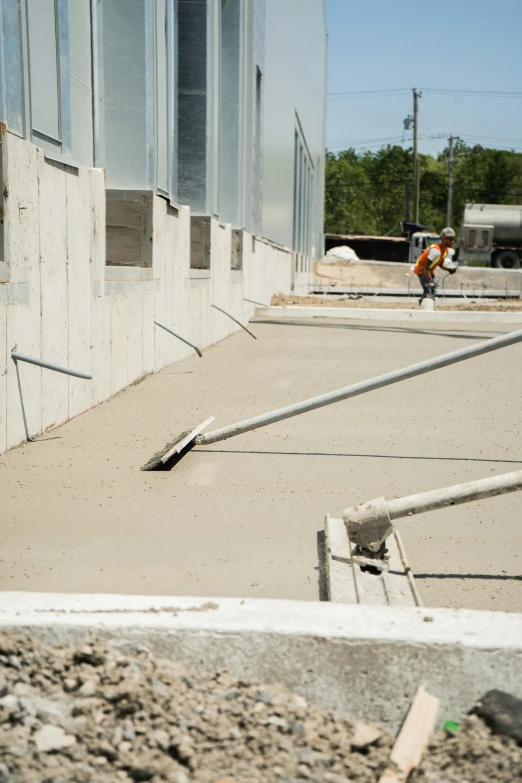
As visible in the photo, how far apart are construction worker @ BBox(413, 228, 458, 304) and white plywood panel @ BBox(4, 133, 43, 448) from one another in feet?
54.1

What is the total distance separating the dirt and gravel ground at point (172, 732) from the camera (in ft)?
6.69

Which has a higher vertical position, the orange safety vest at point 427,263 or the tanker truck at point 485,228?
the tanker truck at point 485,228

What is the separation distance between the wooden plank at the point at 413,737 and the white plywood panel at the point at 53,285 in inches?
149

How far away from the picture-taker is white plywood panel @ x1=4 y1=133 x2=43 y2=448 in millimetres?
5004

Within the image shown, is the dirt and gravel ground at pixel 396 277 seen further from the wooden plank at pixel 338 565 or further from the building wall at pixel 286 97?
the wooden plank at pixel 338 565

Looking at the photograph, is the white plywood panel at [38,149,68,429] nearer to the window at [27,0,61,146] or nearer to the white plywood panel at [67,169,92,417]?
the white plywood panel at [67,169,92,417]

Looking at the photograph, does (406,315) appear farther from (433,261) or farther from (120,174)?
(120,174)

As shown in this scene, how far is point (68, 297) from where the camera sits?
20.2 feet

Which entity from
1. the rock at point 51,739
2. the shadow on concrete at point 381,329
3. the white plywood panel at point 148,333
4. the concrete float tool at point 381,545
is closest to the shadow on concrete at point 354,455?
the concrete float tool at point 381,545

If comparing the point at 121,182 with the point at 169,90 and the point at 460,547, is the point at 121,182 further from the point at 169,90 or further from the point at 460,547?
the point at 460,547

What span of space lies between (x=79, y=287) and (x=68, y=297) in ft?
0.94

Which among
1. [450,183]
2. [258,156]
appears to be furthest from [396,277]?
[450,183]

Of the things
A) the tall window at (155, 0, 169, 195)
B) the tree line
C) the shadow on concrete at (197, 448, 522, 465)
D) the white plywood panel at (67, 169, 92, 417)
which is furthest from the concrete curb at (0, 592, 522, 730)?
the tree line

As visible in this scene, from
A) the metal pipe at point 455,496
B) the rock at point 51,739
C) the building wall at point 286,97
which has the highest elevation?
the building wall at point 286,97
